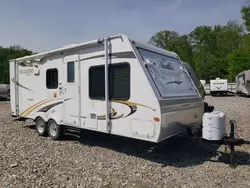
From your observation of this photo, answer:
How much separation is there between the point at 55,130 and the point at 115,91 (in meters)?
2.70

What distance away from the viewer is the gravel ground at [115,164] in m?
3.97

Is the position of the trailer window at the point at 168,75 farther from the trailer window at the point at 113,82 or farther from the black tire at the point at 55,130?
the black tire at the point at 55,130

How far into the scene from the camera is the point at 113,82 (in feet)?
16.8

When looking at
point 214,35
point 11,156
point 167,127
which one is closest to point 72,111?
point 11,156

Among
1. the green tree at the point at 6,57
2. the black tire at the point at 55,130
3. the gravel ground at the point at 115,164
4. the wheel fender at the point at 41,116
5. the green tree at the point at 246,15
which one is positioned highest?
the green tree at the point at 246,15

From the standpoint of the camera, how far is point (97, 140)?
→ 665cm

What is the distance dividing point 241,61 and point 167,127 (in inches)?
1298

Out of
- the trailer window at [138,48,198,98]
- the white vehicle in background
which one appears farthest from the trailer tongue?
the white vehicle in background

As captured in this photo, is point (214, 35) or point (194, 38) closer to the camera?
point (214, 35)

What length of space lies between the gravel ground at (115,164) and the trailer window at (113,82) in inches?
55.1

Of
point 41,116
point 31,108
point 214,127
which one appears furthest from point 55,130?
point 214,127

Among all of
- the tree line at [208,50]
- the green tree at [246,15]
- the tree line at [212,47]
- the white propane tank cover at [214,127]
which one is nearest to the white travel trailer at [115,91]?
the white propane tank cover at [214,127]

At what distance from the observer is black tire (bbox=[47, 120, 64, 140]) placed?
6.58 m

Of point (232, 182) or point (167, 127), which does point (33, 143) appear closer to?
point (167, 127)
